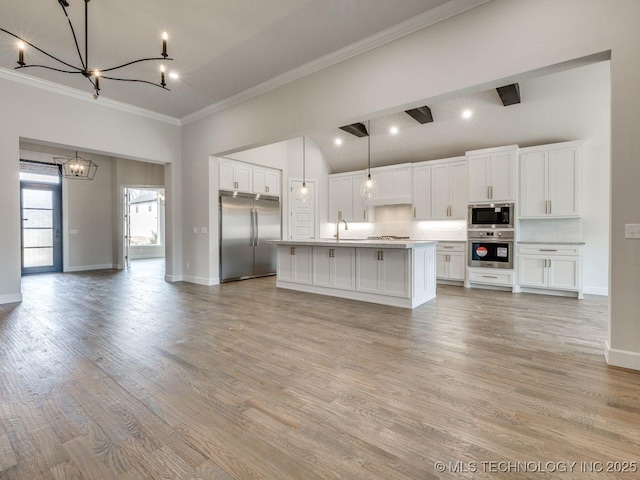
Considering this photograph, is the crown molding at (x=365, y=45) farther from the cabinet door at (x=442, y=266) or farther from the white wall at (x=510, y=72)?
the cabinet door at (x=442, y=266)

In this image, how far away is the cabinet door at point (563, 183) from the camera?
5.13 meters

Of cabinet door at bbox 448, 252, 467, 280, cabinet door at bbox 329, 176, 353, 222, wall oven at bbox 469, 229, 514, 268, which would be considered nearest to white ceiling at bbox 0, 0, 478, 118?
cabinet door at bbox 329, 176, 353, 222

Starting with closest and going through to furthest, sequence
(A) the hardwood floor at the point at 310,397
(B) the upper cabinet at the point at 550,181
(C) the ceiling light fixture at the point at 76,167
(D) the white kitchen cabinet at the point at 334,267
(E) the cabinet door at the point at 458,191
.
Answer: (A) the hardwood floor at the point at 310,397, (D) the white kitchen cabinet at the point at 334,267, (B) the upper cabinet at the point at 550,181, (E) the cabinet door at the point at 458,191, (C) the ceiling light fixture at the point at 76,167

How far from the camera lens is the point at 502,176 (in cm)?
565

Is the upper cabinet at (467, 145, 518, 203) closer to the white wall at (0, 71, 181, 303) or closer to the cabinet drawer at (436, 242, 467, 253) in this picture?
the cabinet drawer at (436, 242, 467, 253)

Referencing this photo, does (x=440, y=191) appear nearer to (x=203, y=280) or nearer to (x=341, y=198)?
(x=341, y=198)

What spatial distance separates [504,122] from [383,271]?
373 cm

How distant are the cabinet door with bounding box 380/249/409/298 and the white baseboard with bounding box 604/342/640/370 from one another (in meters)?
2.11

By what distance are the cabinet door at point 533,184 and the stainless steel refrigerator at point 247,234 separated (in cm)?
489

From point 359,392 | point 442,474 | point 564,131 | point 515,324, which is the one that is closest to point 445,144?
point 564,131

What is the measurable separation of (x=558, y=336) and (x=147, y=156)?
6937 mm

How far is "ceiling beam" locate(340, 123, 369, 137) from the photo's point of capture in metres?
6.30

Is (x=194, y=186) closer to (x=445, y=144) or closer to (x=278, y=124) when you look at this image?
(x=278, y=124)

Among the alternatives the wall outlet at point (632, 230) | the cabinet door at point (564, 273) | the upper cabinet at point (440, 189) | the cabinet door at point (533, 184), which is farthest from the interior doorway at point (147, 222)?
the wall outlet at point (632, 230)
